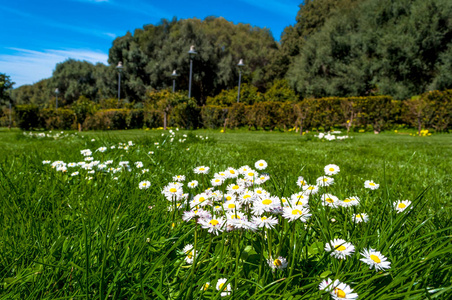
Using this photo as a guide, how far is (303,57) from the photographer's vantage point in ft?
89.0

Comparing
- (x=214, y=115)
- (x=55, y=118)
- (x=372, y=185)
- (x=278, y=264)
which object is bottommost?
(x=55, y=118)

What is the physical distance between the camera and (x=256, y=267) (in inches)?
44.0

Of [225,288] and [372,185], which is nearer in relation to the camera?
[225,288]

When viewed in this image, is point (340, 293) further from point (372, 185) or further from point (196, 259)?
point (372, 185)

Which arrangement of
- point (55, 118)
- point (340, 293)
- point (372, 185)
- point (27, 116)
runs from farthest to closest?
point (55, 118), point (27, 116), point (372, 185), point (340, 293)

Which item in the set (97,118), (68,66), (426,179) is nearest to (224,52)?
(97,118)

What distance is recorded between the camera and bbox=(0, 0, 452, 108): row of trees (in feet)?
63.4

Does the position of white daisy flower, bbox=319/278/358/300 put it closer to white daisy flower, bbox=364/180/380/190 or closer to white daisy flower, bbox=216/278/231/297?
white daisy flower, bbox=216/278/231/297

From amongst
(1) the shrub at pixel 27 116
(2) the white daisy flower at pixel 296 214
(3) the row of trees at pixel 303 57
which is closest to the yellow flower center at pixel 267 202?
(2) the white daisy flower at pixel 296 214

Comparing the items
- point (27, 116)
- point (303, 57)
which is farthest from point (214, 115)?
point (303, 57)

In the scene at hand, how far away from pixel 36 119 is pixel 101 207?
21692 mm

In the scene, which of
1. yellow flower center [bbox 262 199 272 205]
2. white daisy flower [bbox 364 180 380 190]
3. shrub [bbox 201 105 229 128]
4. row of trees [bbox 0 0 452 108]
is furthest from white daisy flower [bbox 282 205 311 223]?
row of trees [bbox 0 0 452 108]

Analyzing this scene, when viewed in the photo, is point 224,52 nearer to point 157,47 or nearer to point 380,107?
point 157,47

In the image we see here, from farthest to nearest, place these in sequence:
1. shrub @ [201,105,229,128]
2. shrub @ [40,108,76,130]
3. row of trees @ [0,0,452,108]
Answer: shrub @ [40,108,76,130] < row of trees @ [0,0,452,108] < shrub @ [201,105,229,128]
